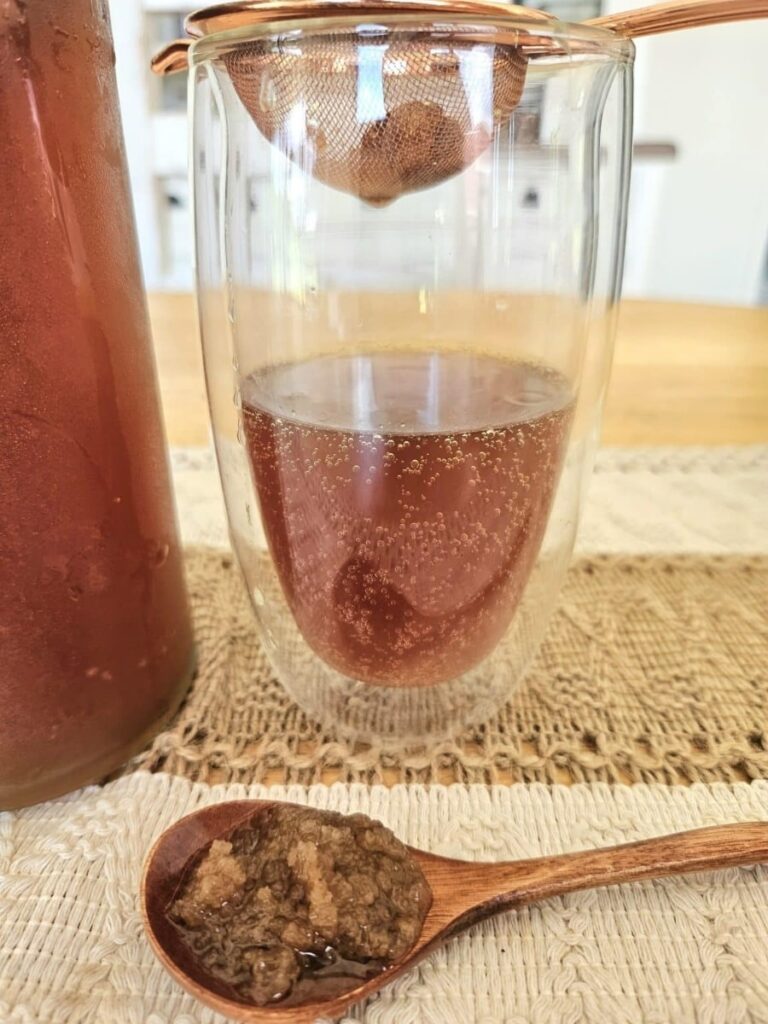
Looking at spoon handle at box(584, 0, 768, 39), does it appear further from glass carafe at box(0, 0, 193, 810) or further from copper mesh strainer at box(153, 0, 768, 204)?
glass carafe at box(0, 0, 193, 810)

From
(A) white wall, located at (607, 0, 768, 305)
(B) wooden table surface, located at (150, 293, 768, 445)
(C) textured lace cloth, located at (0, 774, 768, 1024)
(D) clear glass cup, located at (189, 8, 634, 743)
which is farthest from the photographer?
(A) white wall, located at (607, 0, 768, 305)

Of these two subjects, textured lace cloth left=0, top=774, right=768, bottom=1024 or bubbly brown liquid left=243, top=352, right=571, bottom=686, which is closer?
textured lace cloth left=0, top=774, right=768, bottom=1024

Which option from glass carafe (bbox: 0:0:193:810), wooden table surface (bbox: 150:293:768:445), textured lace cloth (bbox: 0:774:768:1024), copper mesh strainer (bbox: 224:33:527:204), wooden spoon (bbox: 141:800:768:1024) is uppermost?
copper mesh strainer (bbox: 224:33:527:204)

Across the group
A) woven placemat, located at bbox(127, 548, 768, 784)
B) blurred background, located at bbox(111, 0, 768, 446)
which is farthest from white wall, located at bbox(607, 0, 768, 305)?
woven placemat, located at bbox(127, 548, 768, 784)

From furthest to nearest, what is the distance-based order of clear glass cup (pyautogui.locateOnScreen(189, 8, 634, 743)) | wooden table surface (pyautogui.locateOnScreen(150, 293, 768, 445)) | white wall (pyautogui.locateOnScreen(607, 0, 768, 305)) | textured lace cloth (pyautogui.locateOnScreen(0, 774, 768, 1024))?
white wall (pyautogui.locateOnScreen(607, 0, 768, 305)) < wooden table surface (pyautogui.locateOnScreen(150, 293, 768, 445)) < clear glass cup (pyautogui.locateOnScreen(189, 8, 634, 743)) < textured lace cloth (pyautogui.locateOnScreen(0, 774, 768, 1024))

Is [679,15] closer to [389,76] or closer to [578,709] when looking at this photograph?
[389,76]

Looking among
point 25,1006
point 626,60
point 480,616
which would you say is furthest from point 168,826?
point 626,60

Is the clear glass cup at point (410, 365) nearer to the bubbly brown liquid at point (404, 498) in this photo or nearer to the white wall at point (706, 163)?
the bubbly brown liquid at point (404, 498)
